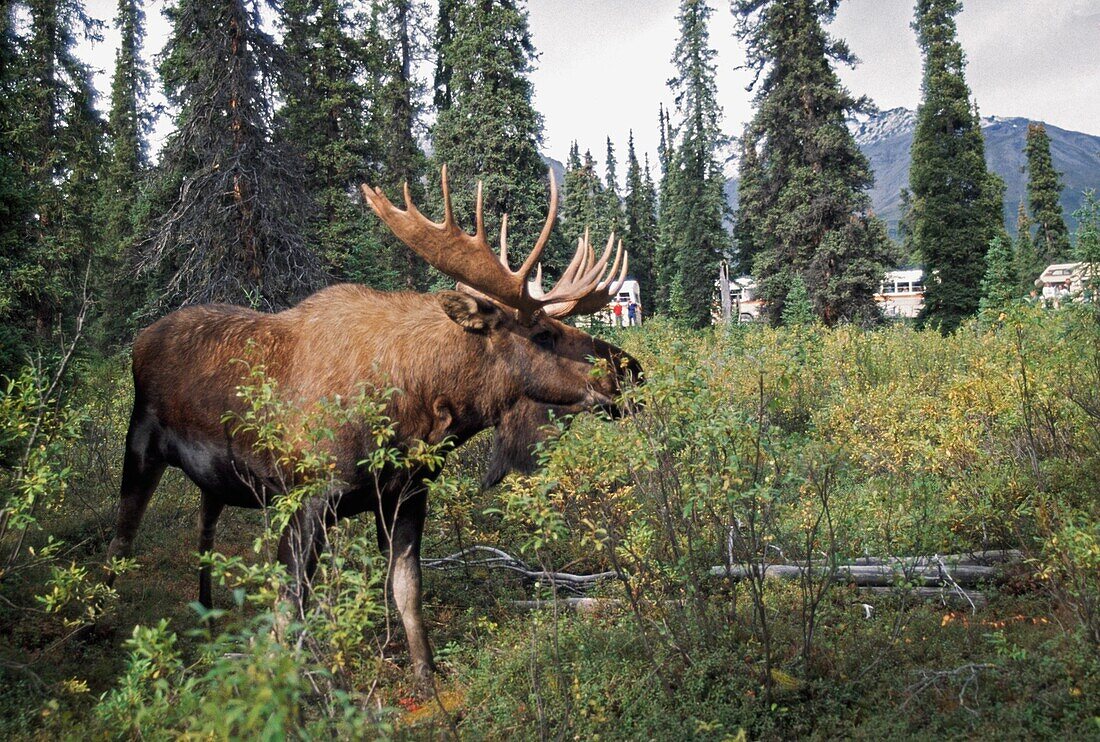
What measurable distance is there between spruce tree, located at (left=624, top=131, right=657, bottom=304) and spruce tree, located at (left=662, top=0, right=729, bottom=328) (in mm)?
12513

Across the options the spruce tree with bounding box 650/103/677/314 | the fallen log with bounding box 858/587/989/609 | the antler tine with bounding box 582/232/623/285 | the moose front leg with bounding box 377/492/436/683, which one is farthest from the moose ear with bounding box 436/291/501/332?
the spruce tree with bounding box 650/103/677/314

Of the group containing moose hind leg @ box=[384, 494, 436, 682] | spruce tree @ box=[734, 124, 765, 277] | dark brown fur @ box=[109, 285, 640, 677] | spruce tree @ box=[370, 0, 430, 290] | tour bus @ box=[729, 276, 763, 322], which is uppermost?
spruce tree @ box=[370, 0, 430, 290]

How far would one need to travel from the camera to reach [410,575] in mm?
4418

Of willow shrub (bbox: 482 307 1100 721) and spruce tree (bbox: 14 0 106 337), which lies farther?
spruce tree (bbox: 14 0 106 337)

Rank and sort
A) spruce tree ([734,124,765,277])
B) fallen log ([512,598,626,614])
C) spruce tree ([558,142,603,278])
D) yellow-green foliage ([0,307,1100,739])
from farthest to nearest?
spruce tree ([558,142,603,278])
spruce tree ([734,124,765,277])
fallen log ([512,598,626,614])
yellow-green foliage ([0,307,1100,739])

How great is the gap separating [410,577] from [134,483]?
201 cm

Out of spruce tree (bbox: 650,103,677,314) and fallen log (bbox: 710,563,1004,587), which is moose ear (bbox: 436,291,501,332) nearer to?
fallen log (bbox: 710,563,1004,587)

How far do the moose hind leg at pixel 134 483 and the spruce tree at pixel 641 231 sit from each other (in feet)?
167

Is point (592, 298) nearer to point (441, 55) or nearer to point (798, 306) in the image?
point (798, 306)

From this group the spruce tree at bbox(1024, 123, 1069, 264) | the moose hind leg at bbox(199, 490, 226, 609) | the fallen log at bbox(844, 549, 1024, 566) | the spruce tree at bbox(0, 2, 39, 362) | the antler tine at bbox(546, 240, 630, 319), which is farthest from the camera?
the spruce tree at bbox(1024, 123, 1069, 264)

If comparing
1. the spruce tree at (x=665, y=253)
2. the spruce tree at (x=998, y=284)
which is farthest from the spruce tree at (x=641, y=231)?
the spruce tree at (x=998, y=284)

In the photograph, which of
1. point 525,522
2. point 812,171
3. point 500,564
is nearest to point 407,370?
point 500,564

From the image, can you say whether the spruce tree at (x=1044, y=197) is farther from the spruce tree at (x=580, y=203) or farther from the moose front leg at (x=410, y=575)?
the moose front leg at (x=410, y=575)

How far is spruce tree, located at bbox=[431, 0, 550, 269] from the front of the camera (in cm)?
2172
